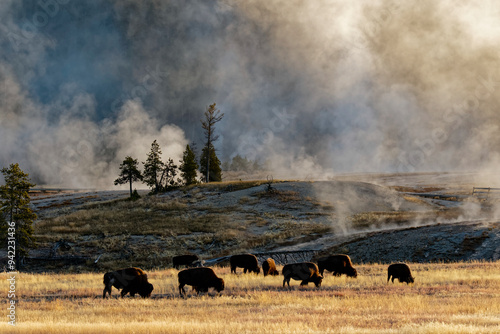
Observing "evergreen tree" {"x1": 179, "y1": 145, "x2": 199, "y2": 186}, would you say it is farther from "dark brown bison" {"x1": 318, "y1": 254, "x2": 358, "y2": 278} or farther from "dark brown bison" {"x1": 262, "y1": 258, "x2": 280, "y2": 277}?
"dark brown bison" {"x1": 318, "y1": 254, "x2": 358, "y2": 278}

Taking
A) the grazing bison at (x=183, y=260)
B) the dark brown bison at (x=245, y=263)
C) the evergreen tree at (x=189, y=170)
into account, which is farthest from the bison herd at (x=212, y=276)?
the evergreen tree at (x=189, y=170)

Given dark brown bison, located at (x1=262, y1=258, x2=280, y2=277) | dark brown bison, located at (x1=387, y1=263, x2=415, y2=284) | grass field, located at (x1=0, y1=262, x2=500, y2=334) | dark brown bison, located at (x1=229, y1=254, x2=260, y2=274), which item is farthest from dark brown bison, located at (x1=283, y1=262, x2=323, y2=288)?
dark brown bison, located at (x1=229, y1=254, x2=260, y2=274)

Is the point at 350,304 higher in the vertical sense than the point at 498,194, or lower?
lower

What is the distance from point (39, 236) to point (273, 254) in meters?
32.4

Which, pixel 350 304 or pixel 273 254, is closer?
pixel 350 304

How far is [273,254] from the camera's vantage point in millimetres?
39594

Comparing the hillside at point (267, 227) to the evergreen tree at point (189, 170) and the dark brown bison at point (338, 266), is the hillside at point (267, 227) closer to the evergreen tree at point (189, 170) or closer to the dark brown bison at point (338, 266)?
the evergreen tree at point (189, 170)

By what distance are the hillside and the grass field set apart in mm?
14708

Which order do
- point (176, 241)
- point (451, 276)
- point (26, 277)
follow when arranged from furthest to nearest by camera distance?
point (176, 241) < point (26, 277) < point (451, 276)

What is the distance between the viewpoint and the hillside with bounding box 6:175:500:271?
39.3 m

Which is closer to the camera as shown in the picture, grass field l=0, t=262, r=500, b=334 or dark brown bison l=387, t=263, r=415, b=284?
grass field l=0, t=262, r=500, b=334

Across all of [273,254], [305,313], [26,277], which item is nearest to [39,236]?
[26,277]

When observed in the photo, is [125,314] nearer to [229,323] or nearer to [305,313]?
[229,323]

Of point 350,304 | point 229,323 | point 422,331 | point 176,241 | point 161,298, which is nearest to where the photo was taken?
point 422,331
